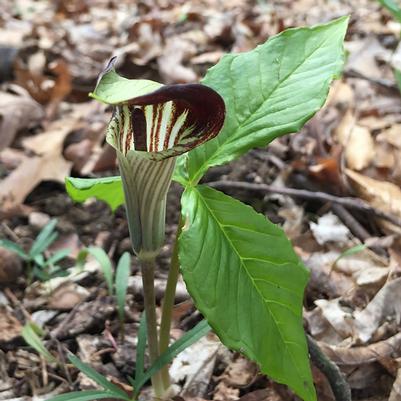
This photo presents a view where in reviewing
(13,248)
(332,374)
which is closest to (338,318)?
(332,374)

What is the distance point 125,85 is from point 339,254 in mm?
1429

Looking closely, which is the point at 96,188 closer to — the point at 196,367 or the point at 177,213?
the point at 196,367

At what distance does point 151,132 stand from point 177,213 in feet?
4.25

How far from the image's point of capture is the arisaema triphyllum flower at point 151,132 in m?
0.97

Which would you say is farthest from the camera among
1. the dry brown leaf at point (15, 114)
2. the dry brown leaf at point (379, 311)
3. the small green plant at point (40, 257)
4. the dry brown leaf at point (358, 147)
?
the dry brown leaf at point (15, 114)

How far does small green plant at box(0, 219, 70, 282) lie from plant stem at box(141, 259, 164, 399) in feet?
2.34

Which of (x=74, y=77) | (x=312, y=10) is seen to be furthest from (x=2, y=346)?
(x=312, y=10)

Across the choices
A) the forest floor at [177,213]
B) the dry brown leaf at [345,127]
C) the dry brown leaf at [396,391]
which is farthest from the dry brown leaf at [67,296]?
the dry brown leaf at [345,127]

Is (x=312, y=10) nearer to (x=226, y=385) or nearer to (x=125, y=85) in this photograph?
(x=226, y=385)

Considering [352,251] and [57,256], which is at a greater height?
[352,251]

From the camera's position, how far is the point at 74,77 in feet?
12.7

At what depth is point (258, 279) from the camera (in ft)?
4.00

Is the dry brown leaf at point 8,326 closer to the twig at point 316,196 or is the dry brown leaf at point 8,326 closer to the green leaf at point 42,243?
the green leaf at point 42,243

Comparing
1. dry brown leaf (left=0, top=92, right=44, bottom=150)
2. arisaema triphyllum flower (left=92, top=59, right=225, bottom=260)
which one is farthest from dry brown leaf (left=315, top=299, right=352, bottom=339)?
dry brown leaf (left=0, top=92, right=44, bottom=150)
